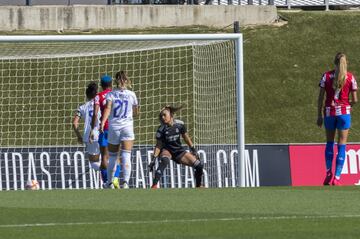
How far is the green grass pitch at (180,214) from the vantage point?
955 centimetres

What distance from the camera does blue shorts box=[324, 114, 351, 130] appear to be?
56.9 feet

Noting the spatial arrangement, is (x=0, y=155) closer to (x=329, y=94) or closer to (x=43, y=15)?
(x=329, y=94)

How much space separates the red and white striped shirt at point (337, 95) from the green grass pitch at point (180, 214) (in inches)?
110

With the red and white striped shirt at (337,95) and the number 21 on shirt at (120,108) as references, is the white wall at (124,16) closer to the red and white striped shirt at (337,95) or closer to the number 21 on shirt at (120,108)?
the number 21 on shirt at (120,108)

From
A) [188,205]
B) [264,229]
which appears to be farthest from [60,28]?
[264,229]

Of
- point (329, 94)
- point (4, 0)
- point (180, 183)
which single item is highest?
point (4, 0)

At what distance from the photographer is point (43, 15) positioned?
114 feet

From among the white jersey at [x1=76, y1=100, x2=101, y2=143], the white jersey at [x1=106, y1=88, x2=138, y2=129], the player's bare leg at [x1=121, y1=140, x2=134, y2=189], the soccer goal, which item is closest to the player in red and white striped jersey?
the white jersey at [x1=106, y1=88, x2=138, y2=129]

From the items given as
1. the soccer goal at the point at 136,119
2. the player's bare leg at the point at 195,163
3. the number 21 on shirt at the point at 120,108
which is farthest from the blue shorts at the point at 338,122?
the player's bare leg at the point at 195,163

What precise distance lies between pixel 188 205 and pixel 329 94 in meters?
5.70

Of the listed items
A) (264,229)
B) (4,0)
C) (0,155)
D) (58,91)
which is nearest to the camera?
(264,229)

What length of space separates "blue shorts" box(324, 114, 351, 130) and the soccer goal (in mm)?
2402

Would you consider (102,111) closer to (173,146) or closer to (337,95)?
(173,146)

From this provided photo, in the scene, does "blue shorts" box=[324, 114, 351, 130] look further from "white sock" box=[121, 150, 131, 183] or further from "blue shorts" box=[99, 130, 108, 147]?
"blue shorts" box=[99, 130, 108, 147]
